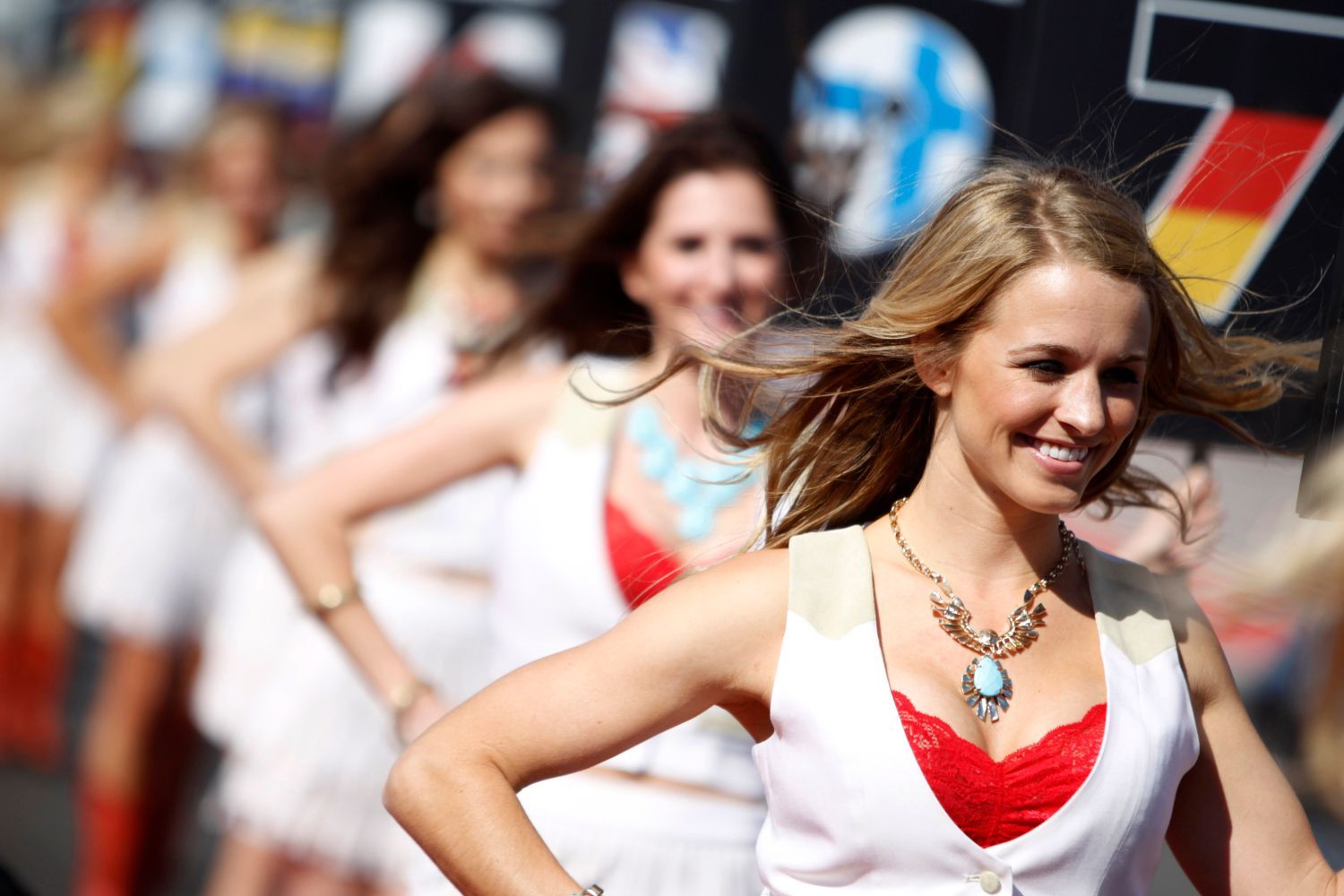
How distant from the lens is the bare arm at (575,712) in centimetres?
183

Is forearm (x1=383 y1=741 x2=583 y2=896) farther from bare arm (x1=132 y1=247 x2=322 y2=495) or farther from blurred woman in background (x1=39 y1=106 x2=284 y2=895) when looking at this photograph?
blurred woman in background (x1=39 y1=106 x2=284 y2=895)

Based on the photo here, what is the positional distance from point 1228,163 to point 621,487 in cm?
122

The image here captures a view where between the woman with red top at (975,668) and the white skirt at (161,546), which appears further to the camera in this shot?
the white skirt at (161,546)

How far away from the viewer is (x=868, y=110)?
3633 mm

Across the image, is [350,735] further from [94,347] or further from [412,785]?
[412,785]

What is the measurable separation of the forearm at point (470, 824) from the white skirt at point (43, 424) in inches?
168

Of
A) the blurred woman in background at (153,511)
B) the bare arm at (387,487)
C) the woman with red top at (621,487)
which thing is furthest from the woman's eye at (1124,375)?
the blurred woman in background at (153,511)

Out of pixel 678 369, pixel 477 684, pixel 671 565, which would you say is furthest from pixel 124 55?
pixel 678 369

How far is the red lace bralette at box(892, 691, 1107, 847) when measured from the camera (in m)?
1.74

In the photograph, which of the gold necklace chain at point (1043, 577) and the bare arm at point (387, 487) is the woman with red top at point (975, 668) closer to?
the gold necklace chain at point (1043, 577)

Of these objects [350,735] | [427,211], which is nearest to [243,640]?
[350,735]

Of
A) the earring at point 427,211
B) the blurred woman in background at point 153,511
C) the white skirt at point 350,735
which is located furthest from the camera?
the blurred woman in background at point 153,511

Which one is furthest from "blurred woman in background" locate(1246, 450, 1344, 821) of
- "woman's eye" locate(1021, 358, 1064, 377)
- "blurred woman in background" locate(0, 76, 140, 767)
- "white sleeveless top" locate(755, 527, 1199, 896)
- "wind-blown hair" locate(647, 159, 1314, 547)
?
"blurred woman in background" locate(0, 76, 140, 767)

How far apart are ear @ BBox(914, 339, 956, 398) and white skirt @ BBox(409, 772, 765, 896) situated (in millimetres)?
1199
